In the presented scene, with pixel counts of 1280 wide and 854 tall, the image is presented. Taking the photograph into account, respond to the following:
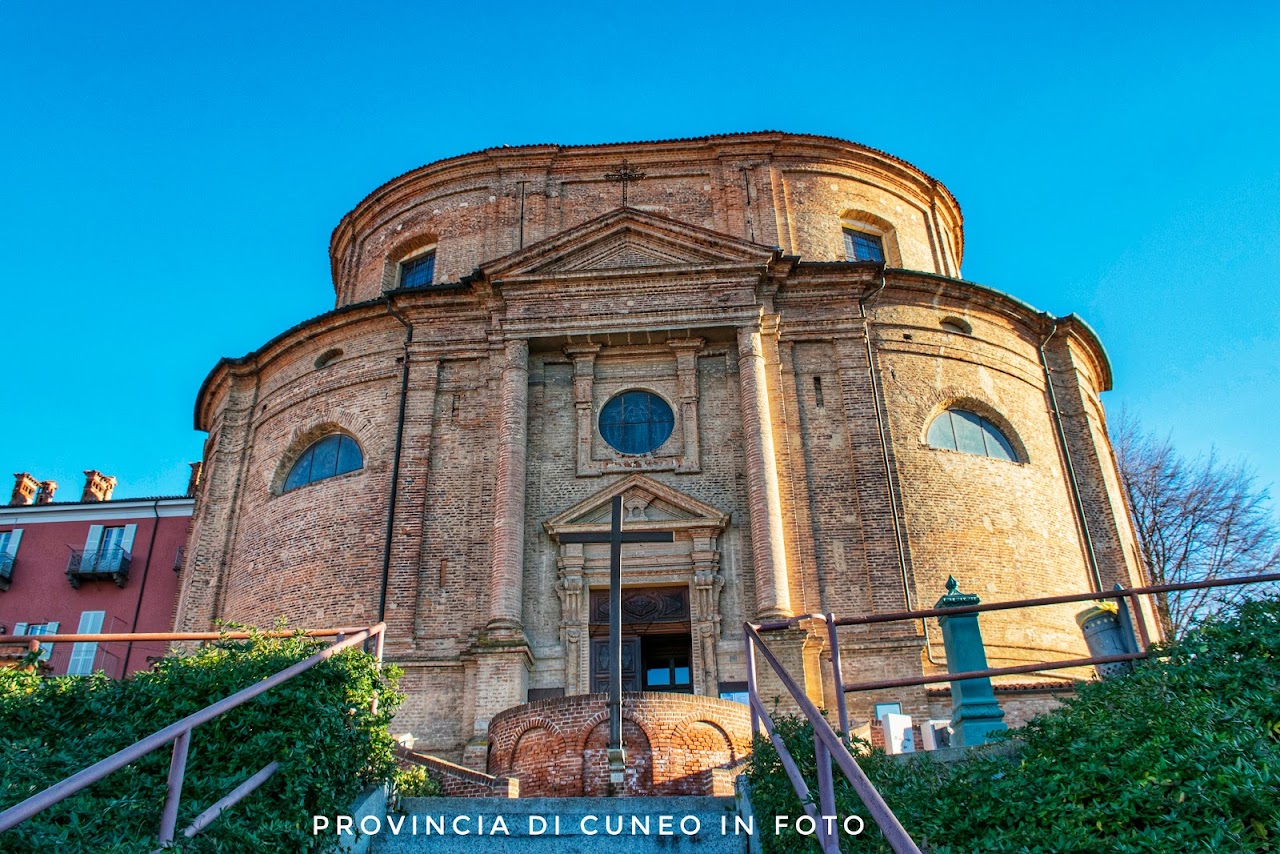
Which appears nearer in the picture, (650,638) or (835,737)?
(835,737)

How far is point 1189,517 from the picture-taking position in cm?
2928

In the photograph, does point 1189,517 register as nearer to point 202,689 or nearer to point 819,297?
point 819,297

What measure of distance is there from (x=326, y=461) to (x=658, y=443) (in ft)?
22.5

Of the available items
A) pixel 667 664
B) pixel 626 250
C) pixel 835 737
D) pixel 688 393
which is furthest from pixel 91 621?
pixel 835 737

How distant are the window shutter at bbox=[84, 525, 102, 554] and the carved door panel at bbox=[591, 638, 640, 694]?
16.9 m

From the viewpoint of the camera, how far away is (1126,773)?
604 cm

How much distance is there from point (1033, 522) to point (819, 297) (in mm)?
5996

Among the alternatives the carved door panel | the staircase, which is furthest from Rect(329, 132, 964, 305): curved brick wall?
the staircase

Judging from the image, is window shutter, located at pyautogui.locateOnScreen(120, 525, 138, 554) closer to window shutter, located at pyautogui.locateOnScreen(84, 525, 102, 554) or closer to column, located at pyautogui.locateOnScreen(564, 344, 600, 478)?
window shutter, located at pyautogui.locateOnScreen(84, 525, 102, 554)

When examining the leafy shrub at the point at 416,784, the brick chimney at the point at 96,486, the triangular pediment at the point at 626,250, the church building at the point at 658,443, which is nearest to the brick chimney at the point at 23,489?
the brick chimney at the point at 96,486

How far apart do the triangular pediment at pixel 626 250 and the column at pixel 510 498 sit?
5.55 ft

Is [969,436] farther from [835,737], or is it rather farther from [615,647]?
[835,737]

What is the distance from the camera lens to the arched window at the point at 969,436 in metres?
20.1

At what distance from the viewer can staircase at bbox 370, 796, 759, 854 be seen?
22.8ft
